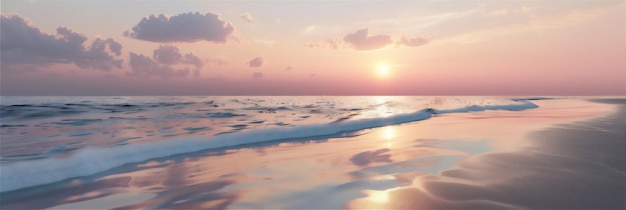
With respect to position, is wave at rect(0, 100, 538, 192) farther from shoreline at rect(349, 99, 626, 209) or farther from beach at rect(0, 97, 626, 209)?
shoreline at rect(349, 99, 626, 209)

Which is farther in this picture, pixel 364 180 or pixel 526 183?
pixel 364 180

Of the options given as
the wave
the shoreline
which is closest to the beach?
the shoreline

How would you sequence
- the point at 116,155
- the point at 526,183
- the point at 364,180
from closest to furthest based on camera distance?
1. the point at 526,183
2. the point at 364,180
3. the point at 116,155

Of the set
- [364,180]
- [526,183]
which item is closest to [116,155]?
[364,180]

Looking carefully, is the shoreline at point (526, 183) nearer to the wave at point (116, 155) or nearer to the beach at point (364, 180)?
the beach at point (364, 180)

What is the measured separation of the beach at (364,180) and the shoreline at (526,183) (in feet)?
0.04

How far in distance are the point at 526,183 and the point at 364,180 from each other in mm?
1993

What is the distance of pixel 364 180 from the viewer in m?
4.44

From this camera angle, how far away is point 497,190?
12.5 ft

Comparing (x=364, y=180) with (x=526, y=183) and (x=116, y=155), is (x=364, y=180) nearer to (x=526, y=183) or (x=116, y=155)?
(x=526, y=183)

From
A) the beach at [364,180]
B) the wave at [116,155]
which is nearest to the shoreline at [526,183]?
the beach at [364,180]

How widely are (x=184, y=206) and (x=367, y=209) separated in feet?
6.46

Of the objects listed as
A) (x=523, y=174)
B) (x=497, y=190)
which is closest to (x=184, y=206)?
(x=497, y=190)

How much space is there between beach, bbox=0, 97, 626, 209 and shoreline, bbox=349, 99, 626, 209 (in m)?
0.01
